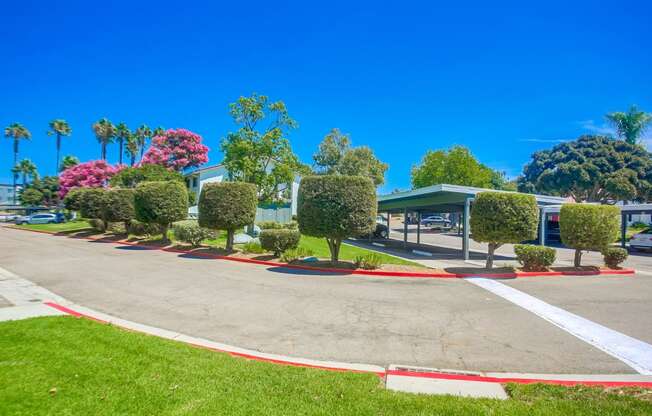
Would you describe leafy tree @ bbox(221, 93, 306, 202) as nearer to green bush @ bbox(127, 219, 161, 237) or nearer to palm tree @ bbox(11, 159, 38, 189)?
green bush @ bbox(127, 219, 161, 237)

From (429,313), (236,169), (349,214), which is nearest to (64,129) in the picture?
(236,169)

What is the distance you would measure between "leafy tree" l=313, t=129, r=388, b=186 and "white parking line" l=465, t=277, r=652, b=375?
39.8m

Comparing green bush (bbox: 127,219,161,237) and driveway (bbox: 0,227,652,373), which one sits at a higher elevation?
green bush (bbox: 127,219,161,237)

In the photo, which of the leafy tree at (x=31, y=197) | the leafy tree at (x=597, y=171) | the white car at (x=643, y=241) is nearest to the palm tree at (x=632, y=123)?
the leafy tree at (x=597, y=171)

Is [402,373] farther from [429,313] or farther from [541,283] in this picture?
[541,283]

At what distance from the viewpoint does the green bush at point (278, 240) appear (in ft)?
48.1

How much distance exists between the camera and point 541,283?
1079 cm

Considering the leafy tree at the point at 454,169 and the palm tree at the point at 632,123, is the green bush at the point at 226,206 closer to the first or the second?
the leafy tree at the point at 454,169

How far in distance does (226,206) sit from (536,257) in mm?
12272

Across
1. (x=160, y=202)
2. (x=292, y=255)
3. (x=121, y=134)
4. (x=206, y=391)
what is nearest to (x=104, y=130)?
(x=121, y=134)

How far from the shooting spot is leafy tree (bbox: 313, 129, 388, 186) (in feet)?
157

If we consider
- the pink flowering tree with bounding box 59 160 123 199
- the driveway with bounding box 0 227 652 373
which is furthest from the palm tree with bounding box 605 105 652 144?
the pink flowering tree with bounding box 59 160 123 199

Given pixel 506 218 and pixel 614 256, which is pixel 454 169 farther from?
pixel 506 218

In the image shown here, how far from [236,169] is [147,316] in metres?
20.4
